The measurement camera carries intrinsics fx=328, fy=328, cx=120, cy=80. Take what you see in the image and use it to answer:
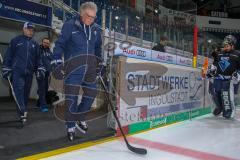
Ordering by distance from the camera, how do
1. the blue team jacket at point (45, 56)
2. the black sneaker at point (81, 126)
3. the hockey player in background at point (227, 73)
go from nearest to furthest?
the black sneaker at point (81, 126) < the hockey player in background at point (227, 73) < the blue team jacket at point (45, 56)

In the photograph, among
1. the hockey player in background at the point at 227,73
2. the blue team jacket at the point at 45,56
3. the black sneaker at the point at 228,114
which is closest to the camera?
the hockey player in background at the point at 227,73

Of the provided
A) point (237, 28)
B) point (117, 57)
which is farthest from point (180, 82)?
point (237, 28)

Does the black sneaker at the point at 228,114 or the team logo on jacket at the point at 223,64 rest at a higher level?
the team logo on jacket at the point at 223,64

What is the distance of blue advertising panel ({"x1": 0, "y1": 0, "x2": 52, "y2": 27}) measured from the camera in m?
7.25

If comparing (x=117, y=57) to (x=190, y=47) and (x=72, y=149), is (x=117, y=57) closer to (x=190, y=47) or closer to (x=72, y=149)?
(x=72, y=149)

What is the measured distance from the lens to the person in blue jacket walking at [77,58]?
130 inches

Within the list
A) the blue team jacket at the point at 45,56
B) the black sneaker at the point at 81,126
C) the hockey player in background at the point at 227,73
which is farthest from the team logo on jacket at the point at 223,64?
the black sneaker at the point at 81,126

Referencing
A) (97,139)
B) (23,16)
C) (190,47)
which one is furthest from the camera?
(190,47)

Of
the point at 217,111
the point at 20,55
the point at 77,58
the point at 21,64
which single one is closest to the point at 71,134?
the point at 77,58

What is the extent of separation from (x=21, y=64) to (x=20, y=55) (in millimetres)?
125

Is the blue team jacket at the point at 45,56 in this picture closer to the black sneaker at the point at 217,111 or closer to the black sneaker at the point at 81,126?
the black sneaker at the point at 81,126

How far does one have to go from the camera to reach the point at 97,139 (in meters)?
3.54

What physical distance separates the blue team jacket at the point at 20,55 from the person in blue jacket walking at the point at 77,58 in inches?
35.7

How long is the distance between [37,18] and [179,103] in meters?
4.22
